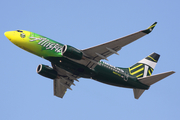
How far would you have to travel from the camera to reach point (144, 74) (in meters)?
48.4

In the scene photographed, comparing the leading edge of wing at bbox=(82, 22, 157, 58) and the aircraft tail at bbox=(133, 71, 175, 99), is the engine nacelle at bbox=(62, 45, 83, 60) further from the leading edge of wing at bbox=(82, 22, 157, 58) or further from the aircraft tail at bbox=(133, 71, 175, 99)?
the aircraft tail at bbox=(133, 71, 175, 99)

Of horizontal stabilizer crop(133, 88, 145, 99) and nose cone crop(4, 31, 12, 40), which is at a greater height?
nose cone crop(4, 31, 12, 40)

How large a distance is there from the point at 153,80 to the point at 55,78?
1480cm

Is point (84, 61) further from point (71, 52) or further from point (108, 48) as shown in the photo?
point (108, 48)

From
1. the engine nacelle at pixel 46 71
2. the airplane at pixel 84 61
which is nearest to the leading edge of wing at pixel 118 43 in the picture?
the airplane at pixel 84 61

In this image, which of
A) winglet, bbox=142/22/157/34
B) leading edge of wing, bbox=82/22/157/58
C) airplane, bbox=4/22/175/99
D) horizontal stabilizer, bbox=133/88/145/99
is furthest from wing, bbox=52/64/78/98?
winglet, bbox=142/22/157/34

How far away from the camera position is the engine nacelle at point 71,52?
38875 millimetres

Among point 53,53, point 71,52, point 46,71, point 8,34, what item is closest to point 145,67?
point 71,52

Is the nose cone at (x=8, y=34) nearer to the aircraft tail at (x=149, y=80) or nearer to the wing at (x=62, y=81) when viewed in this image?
the wing at (x=62, y=81)

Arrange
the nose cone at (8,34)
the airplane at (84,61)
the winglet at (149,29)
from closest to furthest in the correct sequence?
the winglet at (149,29), the airplane at (84,61), the nose cone at (8,34)

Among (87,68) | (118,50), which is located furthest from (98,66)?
(118,50)

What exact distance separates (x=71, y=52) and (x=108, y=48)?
4.86m

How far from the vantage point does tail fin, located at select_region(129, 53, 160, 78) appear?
156ft

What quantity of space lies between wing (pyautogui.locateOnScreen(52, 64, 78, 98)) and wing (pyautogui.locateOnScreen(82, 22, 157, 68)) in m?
5.86
